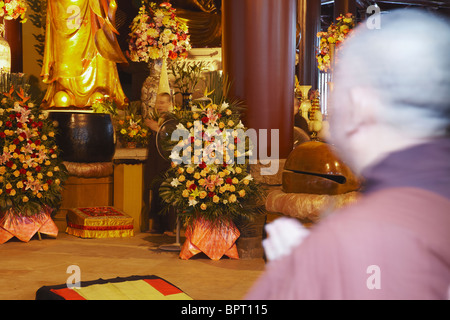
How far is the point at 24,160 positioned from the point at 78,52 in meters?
2.21

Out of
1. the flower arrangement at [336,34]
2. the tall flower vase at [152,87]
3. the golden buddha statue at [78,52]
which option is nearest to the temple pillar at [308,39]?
the flower arrangement at [336,34]

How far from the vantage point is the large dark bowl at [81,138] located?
5.89 meters

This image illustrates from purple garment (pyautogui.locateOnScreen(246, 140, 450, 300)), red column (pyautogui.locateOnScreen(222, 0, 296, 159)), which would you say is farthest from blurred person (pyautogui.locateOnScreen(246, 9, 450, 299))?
red column (pyautogui.locateOnScreen(222, 0, 296, 159))

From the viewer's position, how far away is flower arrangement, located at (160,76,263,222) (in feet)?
14.8

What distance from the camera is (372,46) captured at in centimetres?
79

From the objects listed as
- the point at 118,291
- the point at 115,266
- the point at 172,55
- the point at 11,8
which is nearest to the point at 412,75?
the point at 118,291

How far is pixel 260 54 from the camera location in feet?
16.1

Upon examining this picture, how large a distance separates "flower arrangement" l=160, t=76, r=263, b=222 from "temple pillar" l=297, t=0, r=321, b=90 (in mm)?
8684

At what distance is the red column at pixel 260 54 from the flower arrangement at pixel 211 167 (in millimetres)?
366

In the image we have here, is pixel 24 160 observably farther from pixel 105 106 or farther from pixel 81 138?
pixel 105 106

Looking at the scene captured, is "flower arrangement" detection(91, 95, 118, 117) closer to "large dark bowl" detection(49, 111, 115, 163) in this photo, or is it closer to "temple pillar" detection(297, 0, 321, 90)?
"large dark bowl" detection(49, 111, 115, 163)

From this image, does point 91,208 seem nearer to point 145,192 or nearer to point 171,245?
point 145,192

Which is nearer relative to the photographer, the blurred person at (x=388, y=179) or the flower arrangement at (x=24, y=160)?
the blurred person at (x=388, y=179)

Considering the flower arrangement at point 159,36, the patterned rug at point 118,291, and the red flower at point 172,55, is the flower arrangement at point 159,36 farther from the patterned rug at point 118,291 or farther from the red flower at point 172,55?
the patterned rug at point 118,291
